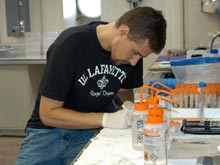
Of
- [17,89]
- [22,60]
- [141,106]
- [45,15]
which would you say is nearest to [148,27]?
[141,106]

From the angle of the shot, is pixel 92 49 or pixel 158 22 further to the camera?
pixel 92 49

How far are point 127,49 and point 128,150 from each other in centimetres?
44

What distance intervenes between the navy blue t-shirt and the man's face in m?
0.10

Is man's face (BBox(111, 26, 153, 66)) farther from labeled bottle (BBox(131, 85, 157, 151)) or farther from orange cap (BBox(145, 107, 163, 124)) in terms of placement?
orange cap (BBox(145, 107, 163, 124))

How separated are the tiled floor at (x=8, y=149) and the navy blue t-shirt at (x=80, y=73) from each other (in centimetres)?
163

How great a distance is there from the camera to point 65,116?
1.59 metres

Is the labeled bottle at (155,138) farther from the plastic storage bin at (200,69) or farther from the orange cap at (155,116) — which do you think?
the plastic storage bin at (200,69)

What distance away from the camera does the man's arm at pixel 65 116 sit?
158cm

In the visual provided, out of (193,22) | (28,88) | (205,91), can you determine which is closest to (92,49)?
(205,91)

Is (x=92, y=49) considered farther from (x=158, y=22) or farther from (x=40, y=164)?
→ (x=40, y=164)

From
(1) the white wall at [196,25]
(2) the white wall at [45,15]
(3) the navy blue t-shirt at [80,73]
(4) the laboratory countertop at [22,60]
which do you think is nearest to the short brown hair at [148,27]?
(3) the navy blue t-shirt at [80,73]

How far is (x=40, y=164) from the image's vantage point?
168cm

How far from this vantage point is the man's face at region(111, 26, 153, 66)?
1.49 metres

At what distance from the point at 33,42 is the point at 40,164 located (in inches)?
107
